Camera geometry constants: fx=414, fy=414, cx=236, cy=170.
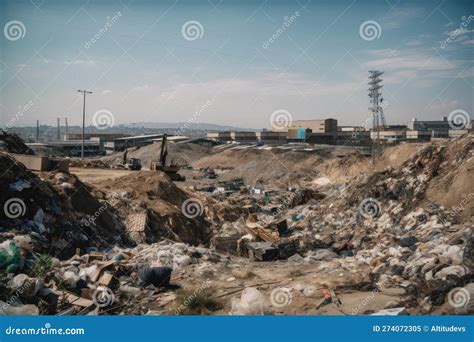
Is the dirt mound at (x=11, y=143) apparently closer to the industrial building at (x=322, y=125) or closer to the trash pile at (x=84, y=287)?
the trash pile at (x=84, y=287)

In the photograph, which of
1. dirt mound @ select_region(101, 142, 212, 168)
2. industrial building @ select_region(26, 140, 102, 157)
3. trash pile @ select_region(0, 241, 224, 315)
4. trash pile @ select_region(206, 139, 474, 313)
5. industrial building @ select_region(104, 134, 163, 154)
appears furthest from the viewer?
industrial building @ select_region(104, 134, 163, 154)

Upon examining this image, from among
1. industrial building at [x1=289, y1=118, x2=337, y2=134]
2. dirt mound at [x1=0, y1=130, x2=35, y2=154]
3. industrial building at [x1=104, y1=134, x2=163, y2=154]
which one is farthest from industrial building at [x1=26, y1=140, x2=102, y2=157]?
dirt mound at [x1=0, y1=130, x2=35, y2=154]

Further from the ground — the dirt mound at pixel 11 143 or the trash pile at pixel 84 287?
the dirt mound at pixel 11 143

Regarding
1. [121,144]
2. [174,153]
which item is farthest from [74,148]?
[174,153]

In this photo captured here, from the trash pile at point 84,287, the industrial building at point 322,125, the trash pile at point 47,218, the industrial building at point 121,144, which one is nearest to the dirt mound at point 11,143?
the trash pile at point 47,218

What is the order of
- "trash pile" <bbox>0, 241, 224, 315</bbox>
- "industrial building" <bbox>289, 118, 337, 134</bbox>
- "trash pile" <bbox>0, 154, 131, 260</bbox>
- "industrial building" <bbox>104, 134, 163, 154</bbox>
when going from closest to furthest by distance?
1. "trash pile" <bbox>0, 241, 224, 315</bbox>
2. "trash pile" <bbox>0, 154, 131, 260</bbox>
3. "industrial building" <bbox>104, 134, 163, 154</bbox>
4. "industrial building" <bbox>289, 118, 337, 134</bbox>

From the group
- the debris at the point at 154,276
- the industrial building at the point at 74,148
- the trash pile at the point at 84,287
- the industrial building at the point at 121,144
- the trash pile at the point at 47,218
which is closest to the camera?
the trash pile at the point at 84,287

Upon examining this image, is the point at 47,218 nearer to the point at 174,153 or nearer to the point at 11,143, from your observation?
the point at 11,143

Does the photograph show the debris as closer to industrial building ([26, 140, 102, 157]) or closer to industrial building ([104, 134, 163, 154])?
industrial building ([26, 140, 102, 157])

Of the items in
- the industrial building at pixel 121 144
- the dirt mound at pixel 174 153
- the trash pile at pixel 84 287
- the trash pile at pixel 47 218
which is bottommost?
the trash pile at pixel 84 287

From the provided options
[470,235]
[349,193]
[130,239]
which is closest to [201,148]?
[349,193]

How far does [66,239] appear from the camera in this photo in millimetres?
9047

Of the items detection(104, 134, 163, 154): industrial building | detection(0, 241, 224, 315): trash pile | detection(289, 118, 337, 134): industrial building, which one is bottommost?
detection(0, 241, 224, 315): trash pile

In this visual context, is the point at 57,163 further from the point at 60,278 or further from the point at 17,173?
the point at 60,278
